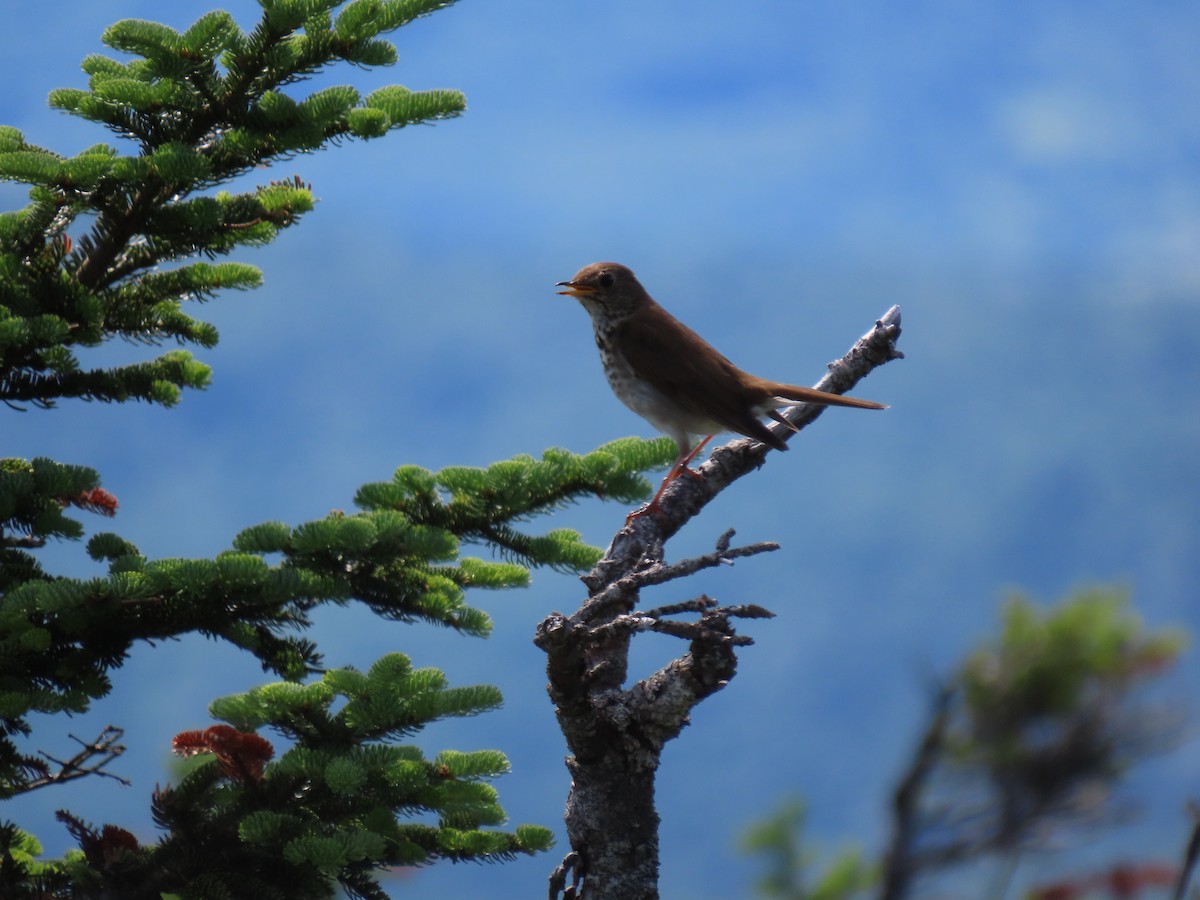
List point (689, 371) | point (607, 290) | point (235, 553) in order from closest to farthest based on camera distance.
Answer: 1. point (235, 553)
2. point (689, 371)
3. point (607, 290)

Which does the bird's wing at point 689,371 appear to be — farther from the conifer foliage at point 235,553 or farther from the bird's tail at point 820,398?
the conifer foliage at point 235,553

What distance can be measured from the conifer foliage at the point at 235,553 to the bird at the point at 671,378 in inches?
18.5

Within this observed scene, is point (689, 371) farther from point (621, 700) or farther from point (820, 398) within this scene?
point (621, 700)

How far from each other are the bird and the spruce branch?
98 centimetres

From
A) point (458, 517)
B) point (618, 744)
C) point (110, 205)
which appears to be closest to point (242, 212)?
point (110, 205)

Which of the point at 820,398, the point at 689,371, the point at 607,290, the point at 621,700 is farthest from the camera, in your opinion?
the point at 607,290

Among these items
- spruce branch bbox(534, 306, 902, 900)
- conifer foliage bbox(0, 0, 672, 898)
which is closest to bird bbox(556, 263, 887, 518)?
conifer foliage bbox(0, 0, 672, 898)

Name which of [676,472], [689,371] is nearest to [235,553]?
[676,472]

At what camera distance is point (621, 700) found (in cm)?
220

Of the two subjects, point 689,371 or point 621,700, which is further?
point 689,371

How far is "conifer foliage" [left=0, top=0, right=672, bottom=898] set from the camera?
8.20ft

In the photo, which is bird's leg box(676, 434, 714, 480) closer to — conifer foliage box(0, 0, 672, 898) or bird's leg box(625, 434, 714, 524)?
bird's leg box(625, 434, 714, 524)

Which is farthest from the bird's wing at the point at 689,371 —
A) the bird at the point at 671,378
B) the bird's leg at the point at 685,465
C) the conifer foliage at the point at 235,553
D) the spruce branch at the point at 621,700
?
the spruce branch at the point at 621,700

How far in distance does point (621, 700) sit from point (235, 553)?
996 millimetres
